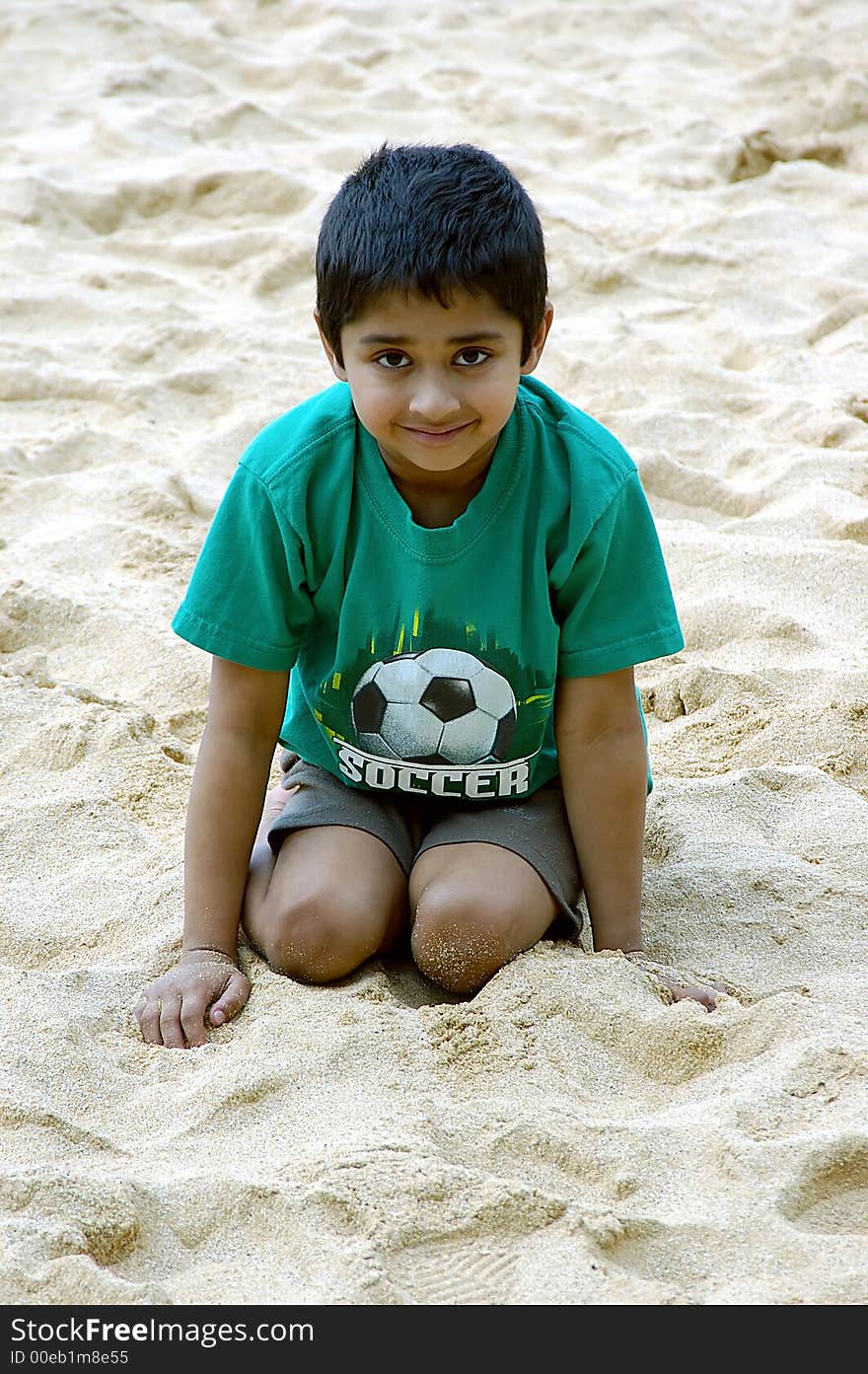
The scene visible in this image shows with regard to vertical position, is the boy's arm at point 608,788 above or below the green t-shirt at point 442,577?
below

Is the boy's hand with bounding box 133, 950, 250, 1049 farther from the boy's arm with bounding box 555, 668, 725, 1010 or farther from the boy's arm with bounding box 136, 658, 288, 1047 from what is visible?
the boy's arm with bounding box 555, 668, 725, 1010

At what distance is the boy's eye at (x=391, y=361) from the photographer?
1.67 m

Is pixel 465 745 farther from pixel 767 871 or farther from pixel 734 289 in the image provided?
pixel 734 289

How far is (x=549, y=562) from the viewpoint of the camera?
1.84 m

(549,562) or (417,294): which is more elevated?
(417,294)

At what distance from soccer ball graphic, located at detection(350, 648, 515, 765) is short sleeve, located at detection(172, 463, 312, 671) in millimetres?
149

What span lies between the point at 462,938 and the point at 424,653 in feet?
1.15

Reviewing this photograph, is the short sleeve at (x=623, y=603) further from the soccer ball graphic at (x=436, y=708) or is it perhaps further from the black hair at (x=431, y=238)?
the black hair at (x=431, y=238)

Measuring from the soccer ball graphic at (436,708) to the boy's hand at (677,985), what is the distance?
32 centimetres

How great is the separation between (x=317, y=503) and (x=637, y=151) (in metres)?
3.53

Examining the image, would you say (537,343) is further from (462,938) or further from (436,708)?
(462,938)

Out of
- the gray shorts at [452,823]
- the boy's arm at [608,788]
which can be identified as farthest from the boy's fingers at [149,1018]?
the boy's arm at [608,788]

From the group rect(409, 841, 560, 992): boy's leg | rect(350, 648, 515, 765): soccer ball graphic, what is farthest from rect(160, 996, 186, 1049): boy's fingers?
rect(350, 648, 515, 765): soccer ball graphic

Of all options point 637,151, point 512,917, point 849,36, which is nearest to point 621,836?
point 512,917
